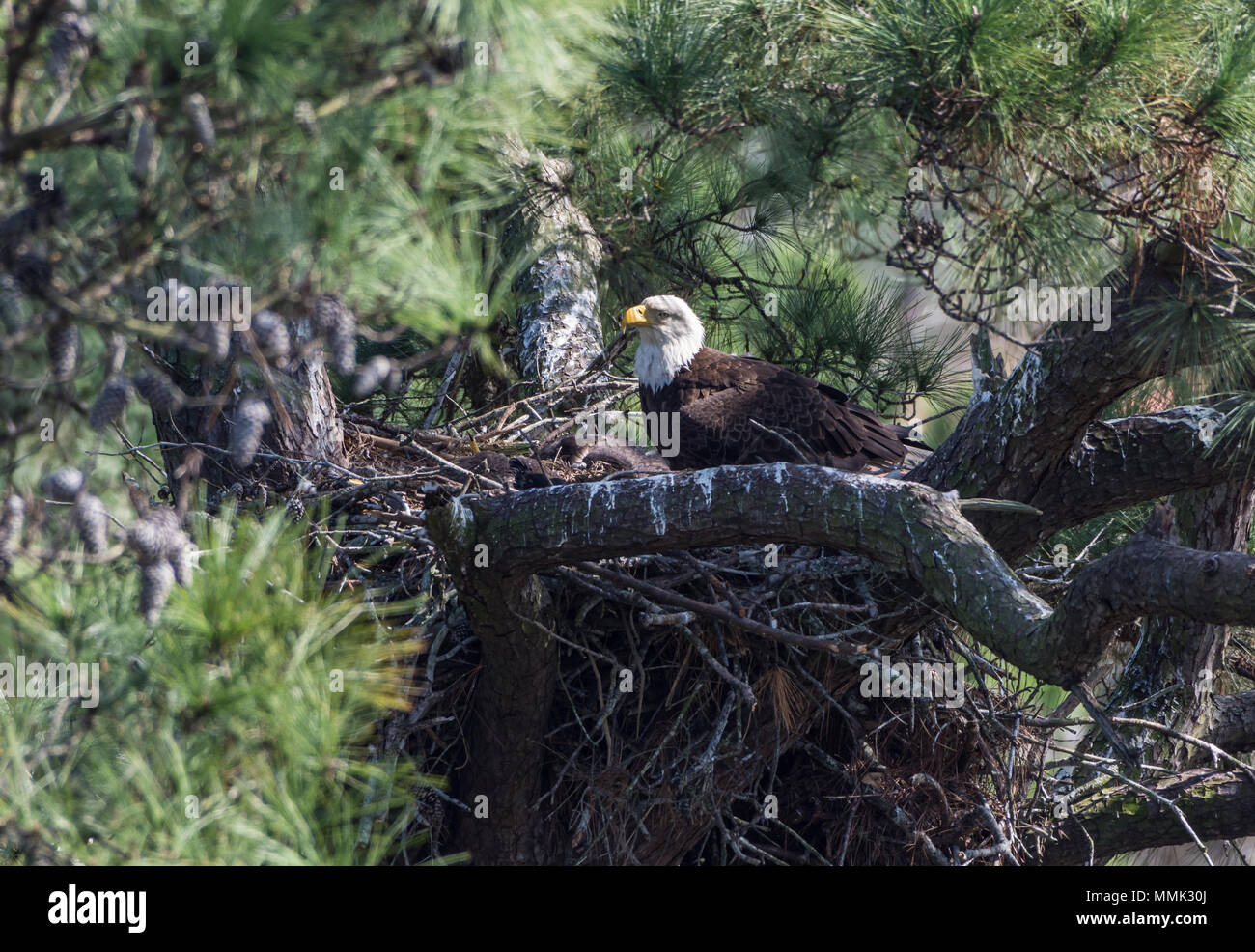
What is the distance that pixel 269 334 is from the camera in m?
1.90

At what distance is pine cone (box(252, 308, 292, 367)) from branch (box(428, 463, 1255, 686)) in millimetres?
1488

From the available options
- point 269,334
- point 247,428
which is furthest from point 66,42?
point 247,428

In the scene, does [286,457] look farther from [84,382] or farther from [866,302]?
[866,302]

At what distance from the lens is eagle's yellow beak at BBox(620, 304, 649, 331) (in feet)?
17.5

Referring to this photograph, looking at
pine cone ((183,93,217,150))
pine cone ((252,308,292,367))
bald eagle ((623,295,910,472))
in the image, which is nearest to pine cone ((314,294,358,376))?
pine cone ((252,308,292,367))

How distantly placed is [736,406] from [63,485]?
376 cm

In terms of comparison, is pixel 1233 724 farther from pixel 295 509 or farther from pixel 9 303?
pixel 9 303

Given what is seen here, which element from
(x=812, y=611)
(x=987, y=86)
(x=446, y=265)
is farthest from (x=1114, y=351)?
(x=446, y=265)

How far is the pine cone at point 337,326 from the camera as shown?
1892mm

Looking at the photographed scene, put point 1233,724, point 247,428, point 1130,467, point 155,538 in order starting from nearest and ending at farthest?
point 155,538, point 247,428, point 1130,467, point 1233,724

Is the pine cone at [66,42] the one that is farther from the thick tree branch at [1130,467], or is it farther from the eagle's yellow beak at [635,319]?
the eagle's yellow beak at [635,319]

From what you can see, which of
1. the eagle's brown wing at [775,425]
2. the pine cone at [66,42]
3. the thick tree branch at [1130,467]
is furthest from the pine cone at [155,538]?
the eagle's brown wing at [775,425]

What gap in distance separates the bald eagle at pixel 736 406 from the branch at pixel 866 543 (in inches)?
63.7

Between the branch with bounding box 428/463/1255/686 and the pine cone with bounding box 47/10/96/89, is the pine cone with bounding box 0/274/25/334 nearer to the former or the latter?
the pine cone with bounding box 47/10/96/89
